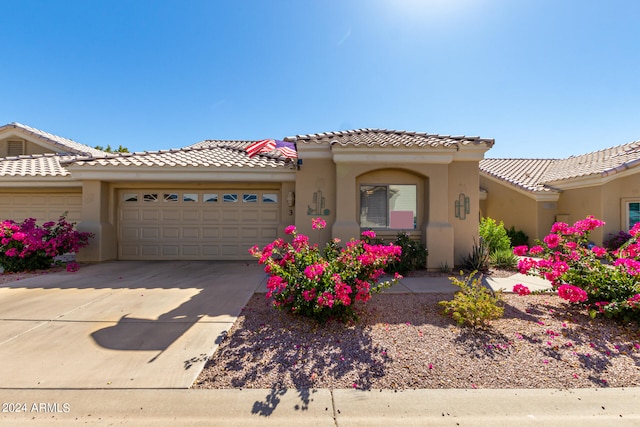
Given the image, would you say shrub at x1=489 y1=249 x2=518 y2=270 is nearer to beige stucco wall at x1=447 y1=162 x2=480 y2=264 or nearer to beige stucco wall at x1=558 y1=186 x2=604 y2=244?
beige stucco wall at x1=447 y1=162 x2=480 y2=264

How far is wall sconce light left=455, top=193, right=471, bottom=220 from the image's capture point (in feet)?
26.5

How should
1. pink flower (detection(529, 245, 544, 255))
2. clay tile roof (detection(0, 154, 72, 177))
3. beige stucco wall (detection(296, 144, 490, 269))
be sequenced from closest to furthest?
pink flower (detection(529, 245, 544, 255)) → beige stucco wall (detection(296, 144, 490, 269)) → clay tile roof (detection(0, 154, 72, 177))

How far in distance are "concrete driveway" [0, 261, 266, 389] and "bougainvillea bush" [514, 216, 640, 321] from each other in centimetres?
564

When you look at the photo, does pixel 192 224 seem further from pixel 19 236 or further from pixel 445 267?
pixel 445 267

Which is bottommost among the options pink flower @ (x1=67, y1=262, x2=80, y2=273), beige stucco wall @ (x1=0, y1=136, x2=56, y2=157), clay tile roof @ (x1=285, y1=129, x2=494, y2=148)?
pink flower @ (x1=67, y1=262, x2=80, y2=273)

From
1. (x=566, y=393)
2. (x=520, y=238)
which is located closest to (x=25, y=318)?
(x=566, y=393)

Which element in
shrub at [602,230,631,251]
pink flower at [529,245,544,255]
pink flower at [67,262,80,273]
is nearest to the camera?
pink flower at [529,245,544,255]

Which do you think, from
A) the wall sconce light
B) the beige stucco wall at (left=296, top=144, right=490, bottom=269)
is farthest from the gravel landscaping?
the wall sconce light

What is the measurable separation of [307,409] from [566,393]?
269 cm

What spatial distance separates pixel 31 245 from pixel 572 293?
1244 centimetres

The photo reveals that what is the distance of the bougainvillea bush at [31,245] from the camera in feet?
23.6

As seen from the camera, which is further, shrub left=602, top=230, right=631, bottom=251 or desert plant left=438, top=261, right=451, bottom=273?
shrub left=602, top=230, right=631, bottom=251

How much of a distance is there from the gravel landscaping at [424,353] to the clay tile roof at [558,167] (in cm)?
1035

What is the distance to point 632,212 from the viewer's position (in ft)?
34.1
